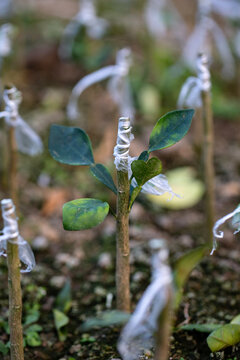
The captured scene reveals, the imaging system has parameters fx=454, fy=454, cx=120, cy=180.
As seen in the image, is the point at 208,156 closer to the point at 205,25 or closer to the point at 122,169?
Answer: the point at 122,169

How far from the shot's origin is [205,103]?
1.32 metres

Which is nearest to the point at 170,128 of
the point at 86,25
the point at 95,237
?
the point at 95,237

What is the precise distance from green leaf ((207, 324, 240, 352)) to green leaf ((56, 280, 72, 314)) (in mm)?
421

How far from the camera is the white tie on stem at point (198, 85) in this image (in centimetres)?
128

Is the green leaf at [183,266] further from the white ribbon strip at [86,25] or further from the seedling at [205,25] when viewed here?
the white ribbon strip at [86,25]

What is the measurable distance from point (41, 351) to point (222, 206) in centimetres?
96

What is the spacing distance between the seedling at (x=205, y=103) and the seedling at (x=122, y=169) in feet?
1.33

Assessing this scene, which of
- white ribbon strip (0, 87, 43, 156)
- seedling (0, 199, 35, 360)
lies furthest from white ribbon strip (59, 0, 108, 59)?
seedling (0, 199, 35, 360)

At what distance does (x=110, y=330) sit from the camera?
1138 mm

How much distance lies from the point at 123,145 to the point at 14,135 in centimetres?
54

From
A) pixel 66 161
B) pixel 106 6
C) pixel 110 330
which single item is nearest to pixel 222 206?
pixel 110 330

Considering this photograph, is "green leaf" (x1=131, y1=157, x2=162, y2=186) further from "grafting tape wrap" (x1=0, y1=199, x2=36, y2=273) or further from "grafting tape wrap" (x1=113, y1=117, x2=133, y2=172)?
"grafting tape wrap" (x1=0, y1=199, x2=36, y2=273)

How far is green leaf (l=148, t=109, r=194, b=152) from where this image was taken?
926 millimetres

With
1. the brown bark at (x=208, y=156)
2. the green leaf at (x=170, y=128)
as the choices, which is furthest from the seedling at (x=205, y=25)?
the green leaf at (x=170, y=128)
